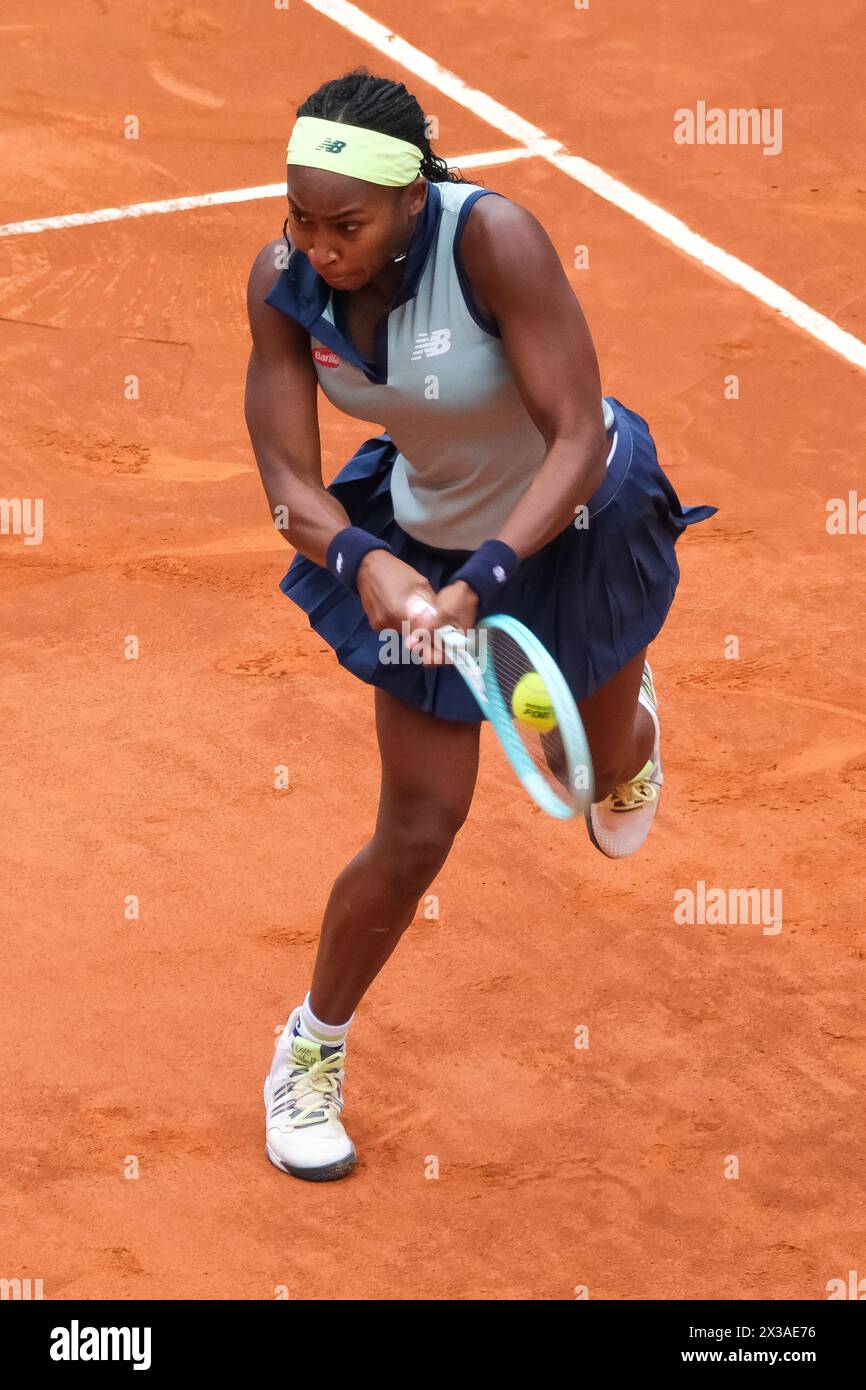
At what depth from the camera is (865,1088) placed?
4418 mm

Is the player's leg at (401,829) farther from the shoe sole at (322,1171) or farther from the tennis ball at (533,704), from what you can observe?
the shoe sole at (322,1171)

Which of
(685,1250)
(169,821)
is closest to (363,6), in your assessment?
(169,821)

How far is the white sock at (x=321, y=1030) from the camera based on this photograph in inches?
165

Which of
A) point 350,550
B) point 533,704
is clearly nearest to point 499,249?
point 350,550

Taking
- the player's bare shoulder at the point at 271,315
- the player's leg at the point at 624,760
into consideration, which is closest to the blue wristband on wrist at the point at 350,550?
the player's bare shoulder at the point at 271,315

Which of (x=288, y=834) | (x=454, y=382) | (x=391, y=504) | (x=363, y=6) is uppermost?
(x=363, y=6)

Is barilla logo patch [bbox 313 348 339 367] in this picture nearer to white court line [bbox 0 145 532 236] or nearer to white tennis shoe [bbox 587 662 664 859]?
white tennis shoe [bbox 587 662 664 859]

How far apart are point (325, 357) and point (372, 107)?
1.55 feet

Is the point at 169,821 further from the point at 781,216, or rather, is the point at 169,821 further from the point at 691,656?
the point at 781,216

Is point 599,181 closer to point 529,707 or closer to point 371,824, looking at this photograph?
point 371,824

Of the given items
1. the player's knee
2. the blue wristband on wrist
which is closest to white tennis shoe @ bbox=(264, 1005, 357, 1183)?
the player's knee

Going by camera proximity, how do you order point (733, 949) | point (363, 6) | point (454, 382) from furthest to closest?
point (363, 6) → point (733, 949) → point (454, 382)

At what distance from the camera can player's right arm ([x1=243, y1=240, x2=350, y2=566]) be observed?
3.72 meters

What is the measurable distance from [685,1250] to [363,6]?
7.57m
